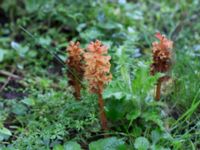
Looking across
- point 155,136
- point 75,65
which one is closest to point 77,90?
point 75,65

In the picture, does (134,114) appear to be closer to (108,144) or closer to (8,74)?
(108,144)

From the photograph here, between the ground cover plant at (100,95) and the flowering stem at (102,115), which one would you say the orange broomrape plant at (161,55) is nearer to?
the ground cover plant at (100,95)

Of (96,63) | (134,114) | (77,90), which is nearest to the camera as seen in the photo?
(96,63)

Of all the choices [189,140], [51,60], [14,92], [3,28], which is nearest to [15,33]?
[3,28]

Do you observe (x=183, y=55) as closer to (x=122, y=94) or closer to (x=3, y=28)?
(x=122, y=94)

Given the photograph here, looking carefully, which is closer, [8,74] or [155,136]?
[155,136]

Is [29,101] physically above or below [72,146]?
above

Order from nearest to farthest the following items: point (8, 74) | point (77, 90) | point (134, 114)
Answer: point (134, 114)
point (77, 90)
point (8, 74)

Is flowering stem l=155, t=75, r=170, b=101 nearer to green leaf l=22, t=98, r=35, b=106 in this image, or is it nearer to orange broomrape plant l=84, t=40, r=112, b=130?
orange broomrape plant l=84, t=40, r=112, b=130
